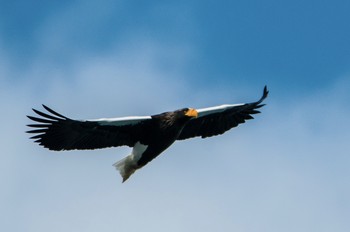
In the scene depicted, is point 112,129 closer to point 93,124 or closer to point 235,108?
point 93,124

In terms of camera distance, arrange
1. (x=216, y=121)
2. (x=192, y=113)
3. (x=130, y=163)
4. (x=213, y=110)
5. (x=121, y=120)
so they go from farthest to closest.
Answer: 1. (x=216, y=121)
2. (x=213, y=110)
3. (x=130, y=163)
4. (x=192, y=113)
5. (x=121, y=120)

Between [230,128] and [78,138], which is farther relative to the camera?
[230,128]

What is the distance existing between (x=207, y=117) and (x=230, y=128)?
0.90m

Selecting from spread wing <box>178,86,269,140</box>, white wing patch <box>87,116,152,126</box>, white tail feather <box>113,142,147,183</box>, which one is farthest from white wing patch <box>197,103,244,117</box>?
white tail feather <box>113,142,147,183</box>

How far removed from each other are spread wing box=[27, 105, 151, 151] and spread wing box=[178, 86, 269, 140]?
5.88 ft

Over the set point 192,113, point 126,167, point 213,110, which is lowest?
point 126,167

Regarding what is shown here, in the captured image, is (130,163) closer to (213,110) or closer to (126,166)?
(126,166)

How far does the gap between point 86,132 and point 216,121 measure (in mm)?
3560

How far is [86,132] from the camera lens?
31281 mm

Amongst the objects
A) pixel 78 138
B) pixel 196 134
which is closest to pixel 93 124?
pixel 78 138

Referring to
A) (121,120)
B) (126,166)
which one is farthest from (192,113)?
(126,166)

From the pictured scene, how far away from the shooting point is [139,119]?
31.2 meters

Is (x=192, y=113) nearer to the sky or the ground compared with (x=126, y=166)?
nearer to the sky

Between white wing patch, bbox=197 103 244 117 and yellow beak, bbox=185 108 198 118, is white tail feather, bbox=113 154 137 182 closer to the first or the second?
yellow beak, bbox=185 108 198 118
